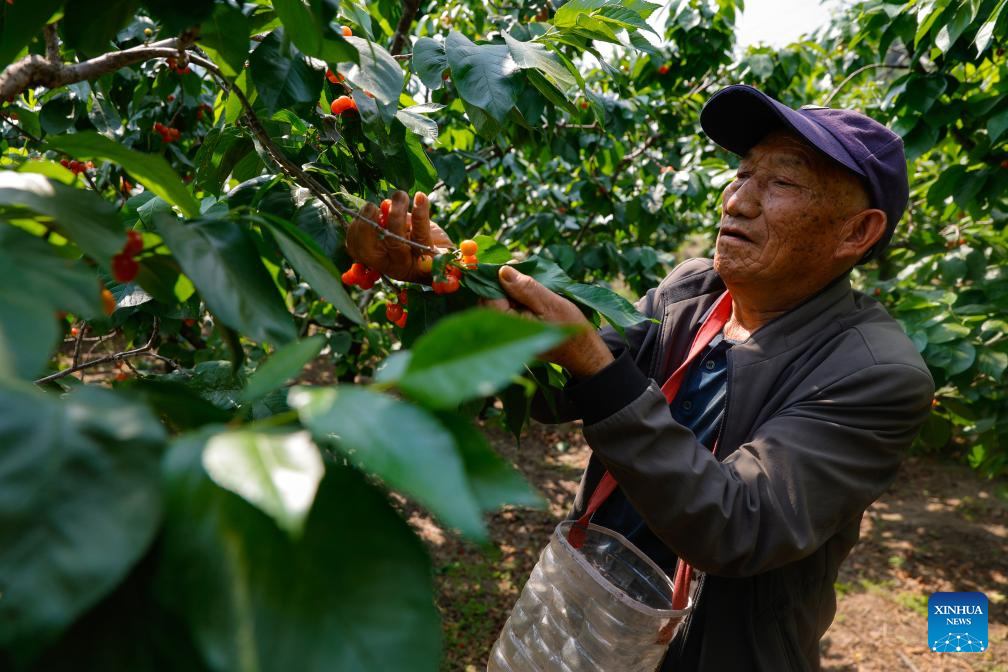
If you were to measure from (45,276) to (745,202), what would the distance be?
1588 mm

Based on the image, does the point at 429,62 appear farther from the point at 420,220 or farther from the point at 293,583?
the point at 293,583

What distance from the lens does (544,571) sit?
1751mm

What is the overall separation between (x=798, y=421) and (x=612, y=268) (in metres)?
3.01

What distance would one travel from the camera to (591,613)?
1603mm

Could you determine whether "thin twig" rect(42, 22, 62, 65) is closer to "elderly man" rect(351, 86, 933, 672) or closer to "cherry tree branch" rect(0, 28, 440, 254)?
"cherry tree branch" rect(0, 28, 440, 254)

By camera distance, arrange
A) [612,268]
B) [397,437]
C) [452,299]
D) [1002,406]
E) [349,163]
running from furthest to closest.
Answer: [612,268] < [1002,406] < [349,163] < [452,299] < [397,437]

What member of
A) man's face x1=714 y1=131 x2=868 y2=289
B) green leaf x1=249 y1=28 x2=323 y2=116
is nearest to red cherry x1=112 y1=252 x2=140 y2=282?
green leaf x1=249 y1=28 x2=323 y2=116

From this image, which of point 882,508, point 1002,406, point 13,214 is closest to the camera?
point 13,214

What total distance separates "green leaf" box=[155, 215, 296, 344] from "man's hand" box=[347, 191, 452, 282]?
474 millimetres

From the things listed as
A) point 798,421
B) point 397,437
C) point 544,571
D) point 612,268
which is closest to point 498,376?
point 397,437

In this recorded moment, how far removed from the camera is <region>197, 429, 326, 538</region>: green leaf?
1.31 feet

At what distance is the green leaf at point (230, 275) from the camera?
2.18ft

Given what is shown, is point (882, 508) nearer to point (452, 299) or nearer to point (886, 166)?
point (886, 166)

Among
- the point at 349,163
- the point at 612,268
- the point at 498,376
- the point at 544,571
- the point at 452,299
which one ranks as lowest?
the point at 612,268
